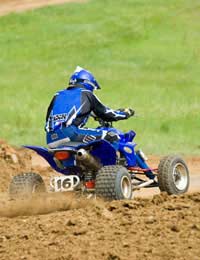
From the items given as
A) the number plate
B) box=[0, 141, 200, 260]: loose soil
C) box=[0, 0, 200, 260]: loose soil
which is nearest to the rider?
the number plate

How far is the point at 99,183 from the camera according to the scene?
11102 mm

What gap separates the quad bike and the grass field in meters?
8.25

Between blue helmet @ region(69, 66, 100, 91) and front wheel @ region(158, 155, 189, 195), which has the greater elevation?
blue helmet @ region(69, 66, 100, 91)

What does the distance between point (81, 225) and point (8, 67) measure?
92.0ft

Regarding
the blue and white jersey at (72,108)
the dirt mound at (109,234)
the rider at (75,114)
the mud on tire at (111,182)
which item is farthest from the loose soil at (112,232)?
the blue and white jersey at (72,108)

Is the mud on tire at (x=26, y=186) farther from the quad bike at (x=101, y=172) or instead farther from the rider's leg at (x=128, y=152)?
the rider's leg at (x=128, y=152)

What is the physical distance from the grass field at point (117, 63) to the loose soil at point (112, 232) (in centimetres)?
1127

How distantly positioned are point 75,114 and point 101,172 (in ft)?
3.44

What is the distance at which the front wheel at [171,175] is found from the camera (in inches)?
477

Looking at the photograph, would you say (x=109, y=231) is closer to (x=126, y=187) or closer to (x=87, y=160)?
(x=126, y=187)

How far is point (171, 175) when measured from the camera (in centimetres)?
1214

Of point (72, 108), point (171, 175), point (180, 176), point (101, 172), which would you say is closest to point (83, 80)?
point (72, 108)

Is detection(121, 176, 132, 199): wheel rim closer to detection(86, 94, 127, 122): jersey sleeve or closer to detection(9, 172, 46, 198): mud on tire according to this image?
detection(9, 172, 46, 198): mud on tire

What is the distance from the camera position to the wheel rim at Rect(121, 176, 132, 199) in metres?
11.3
